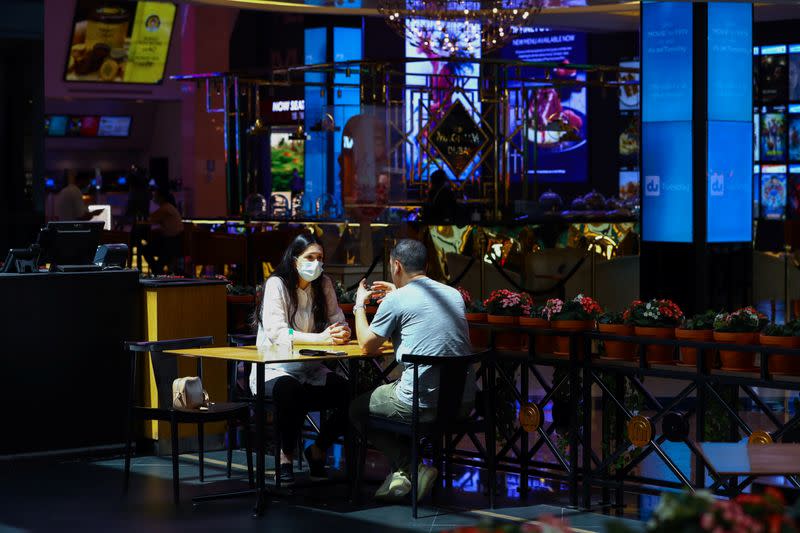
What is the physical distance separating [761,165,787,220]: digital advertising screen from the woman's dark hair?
14363mm

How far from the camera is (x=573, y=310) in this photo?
6.32 meters

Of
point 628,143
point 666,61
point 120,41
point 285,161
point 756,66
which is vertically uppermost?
point 120,41

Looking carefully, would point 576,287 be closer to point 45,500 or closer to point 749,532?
point 45,500

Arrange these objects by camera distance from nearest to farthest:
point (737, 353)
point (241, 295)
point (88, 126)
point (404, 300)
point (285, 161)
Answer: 1. point (737, 353)
2. point (404, 300)
3. point (241, 295)
4. point (88, 126)
5. point (285, 161)

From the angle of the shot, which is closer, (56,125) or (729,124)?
(729,124)

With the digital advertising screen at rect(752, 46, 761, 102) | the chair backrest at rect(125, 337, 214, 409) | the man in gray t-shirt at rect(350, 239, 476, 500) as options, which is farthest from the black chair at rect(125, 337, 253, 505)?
the digital advertising screen at rect(752, 46, 761, 102)

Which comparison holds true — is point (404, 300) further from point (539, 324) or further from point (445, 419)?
point (539, 324)

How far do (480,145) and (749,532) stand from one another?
15537 millimetres

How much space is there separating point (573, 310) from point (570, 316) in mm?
51

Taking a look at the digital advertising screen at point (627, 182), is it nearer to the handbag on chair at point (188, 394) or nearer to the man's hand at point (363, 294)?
the man's hand at point (363, 294)

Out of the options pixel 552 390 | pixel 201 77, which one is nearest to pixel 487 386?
pixel 552 390

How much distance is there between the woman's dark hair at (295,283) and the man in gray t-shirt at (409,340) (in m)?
0.49

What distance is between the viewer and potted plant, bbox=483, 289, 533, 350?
655 centimetres

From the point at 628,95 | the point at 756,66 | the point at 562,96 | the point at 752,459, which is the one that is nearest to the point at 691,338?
the point at 752,459
